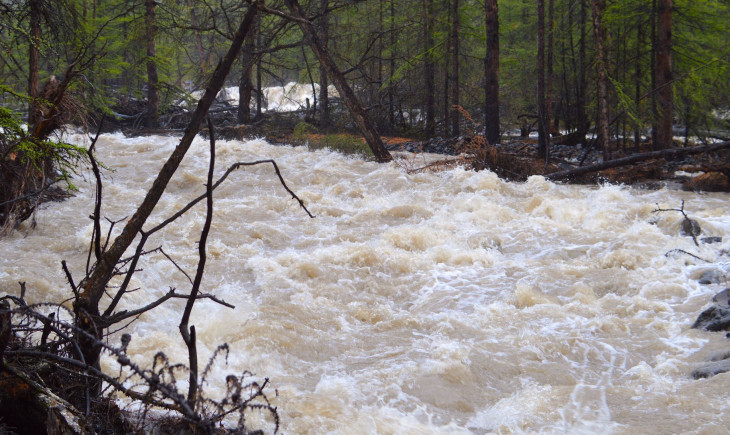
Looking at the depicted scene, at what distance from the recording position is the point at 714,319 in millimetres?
5656

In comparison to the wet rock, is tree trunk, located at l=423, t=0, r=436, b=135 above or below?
above

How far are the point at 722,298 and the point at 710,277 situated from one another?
2.82 feet

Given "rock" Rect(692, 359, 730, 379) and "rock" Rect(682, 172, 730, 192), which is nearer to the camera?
"rock" Rect(692, 359, 730, 379)

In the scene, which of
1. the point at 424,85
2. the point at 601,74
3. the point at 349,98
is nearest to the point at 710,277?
the point at 601,74

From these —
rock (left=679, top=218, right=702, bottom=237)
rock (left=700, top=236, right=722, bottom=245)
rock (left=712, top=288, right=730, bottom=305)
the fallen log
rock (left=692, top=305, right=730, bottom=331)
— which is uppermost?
the fallen log

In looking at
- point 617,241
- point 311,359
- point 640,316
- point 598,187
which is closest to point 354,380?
point 311,359

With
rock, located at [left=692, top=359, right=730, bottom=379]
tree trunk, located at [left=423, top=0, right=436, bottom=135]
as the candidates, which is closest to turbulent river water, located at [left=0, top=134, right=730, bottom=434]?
rock, located at [left=692, top=359, right=730, bottom=379]

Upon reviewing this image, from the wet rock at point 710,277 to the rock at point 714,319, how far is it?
1.05 m

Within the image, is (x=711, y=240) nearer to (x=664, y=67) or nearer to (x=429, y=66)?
(x=664, y=67)

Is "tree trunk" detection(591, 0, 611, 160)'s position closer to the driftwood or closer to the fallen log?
the fallen log

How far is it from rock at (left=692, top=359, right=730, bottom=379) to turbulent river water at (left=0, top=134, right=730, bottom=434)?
0.09 m

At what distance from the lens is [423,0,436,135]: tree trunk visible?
1894cm

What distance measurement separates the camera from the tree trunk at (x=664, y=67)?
13.2 meters

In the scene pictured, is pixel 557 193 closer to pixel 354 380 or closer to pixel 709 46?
pixel 354 380
